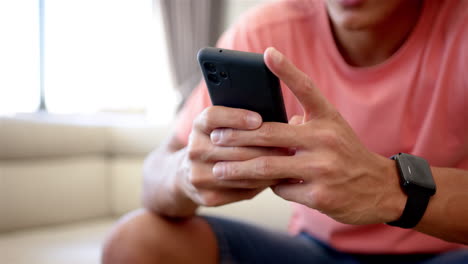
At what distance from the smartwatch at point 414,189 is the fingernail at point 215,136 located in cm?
25

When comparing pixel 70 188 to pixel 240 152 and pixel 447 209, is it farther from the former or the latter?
pixel 447 209

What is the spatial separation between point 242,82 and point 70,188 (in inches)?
45.7

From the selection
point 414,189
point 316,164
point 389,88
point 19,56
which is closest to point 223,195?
point 316,164

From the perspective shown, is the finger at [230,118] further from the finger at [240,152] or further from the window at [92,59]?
the window at [92,59]

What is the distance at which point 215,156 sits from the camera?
0.61 meters

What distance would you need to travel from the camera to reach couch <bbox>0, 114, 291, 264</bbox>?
1.34 m

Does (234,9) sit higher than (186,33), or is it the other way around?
(234,9)

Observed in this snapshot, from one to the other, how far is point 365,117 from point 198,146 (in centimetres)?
37

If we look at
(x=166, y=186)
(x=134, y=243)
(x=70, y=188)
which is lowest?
(x=70, y=188)

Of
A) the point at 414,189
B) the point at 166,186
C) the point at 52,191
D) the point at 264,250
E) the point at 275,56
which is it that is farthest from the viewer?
the point at 52,191

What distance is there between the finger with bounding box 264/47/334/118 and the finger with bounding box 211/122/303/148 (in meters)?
0.04

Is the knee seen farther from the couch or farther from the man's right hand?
the couch

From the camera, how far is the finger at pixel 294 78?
0.51 m

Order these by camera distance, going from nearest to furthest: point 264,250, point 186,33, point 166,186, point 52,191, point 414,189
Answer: point 414,189
point 166,186
point 264,250
point 52,191
point 186,33
